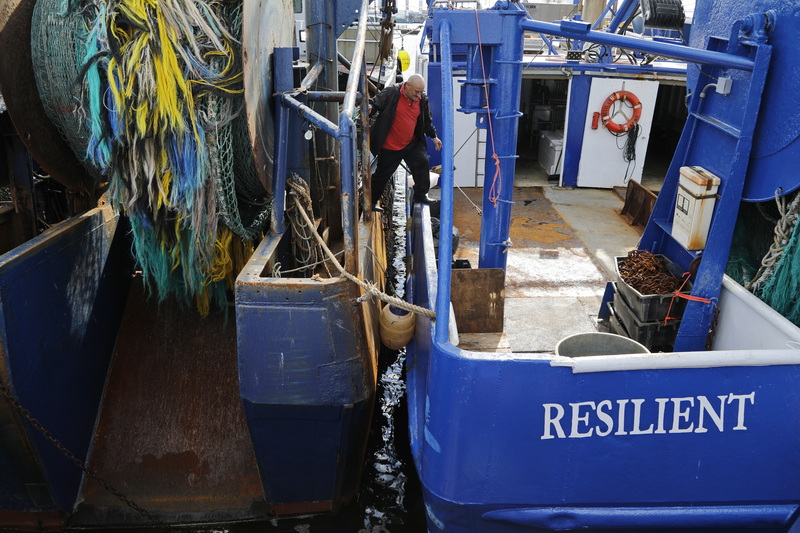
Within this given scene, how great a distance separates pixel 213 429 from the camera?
5.05 m

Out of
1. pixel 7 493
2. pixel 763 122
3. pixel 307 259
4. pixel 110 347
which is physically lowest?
pixel 7 493

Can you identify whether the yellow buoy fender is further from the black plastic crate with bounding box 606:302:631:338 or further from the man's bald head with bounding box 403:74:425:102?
the man's bald head with bounding box 403:74:425:102

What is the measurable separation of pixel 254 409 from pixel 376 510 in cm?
160

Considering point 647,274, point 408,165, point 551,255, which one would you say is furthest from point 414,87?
point 647,274

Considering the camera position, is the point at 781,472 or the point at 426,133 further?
the point at 426,133

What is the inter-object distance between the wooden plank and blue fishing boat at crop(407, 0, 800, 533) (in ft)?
0.04

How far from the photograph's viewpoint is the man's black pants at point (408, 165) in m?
6.68

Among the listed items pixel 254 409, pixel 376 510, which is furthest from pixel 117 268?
pixel 376 510

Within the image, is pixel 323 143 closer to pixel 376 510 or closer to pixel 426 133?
pixel 426 133

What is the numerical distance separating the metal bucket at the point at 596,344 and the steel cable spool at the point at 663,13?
7.72ft

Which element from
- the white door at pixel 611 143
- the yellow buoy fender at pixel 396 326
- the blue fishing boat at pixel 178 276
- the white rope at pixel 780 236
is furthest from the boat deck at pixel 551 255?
the white rope at pixel 780 236

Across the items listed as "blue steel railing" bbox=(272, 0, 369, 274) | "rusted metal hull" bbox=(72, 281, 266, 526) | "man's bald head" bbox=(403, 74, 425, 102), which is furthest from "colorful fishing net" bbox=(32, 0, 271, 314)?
"man's bald head" bbox=(403, 74, 425, 102)

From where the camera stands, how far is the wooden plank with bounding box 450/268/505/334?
14.8 feet

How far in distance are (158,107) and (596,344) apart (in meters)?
3.16
